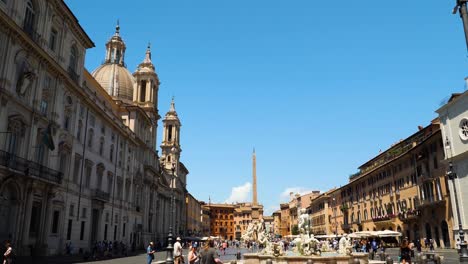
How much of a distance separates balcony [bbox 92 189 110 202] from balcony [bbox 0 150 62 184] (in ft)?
31.2

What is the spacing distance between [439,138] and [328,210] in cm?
4762

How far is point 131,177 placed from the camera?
5047 centimetres

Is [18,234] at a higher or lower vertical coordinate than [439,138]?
lower

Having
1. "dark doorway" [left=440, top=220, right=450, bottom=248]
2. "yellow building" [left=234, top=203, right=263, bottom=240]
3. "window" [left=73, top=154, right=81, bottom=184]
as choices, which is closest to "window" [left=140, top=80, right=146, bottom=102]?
"window" [left=73, top=154, right=81, bottom=184]

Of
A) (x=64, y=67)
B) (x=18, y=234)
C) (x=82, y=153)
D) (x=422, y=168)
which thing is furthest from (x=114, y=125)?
(x=422, y=168)

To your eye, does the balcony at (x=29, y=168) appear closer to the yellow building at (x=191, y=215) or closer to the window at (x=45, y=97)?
the window at (x=45, y=97)

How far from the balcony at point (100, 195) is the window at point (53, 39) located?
580 inches

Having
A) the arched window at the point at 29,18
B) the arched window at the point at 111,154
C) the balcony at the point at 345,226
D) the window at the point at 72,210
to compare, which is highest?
the arched window at the point at 29,18

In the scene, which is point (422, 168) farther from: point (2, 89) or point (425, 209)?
point (2, 89)

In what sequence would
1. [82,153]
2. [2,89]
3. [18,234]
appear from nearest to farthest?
[2,89]
[18,234]
[82,153]

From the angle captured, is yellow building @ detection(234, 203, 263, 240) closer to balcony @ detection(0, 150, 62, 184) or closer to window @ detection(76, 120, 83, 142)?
window @ detection(76, 120, 83, 142)

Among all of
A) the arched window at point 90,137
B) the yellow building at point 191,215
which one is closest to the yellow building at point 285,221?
the yellow building at point 191,215

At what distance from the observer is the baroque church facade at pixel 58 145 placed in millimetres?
23547

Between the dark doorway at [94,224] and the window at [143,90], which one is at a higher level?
the window at [143,90]
